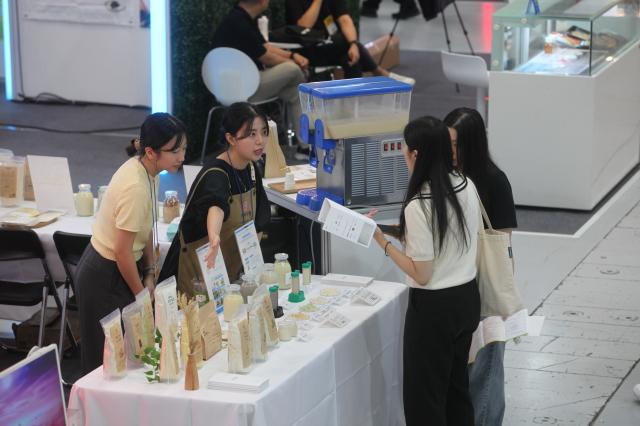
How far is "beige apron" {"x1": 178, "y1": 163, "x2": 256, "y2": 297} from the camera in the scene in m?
4.48

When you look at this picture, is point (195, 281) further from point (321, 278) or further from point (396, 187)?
point (396, 187)

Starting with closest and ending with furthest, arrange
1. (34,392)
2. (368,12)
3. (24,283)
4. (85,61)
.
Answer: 1. (34,392)
2. (24,283)
3. (85,61)
4. (368,12)

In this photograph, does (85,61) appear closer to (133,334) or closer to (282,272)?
(282,272)

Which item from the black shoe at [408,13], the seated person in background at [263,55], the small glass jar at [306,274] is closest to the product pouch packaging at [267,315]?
the small glass jar at [306,274]

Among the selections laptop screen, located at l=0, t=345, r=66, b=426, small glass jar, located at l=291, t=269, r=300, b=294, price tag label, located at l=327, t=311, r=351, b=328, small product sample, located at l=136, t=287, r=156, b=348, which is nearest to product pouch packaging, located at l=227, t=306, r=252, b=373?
small product sample, located at l=136, t=287, r=156, b=348

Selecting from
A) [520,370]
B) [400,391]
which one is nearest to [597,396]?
[520,370]

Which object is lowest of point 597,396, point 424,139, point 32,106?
A: point 597,396

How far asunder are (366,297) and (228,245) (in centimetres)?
63

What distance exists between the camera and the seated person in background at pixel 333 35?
930cm

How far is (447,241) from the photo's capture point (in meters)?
3.86

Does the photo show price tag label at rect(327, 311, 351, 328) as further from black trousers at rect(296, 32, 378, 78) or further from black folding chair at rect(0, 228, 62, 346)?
black trousers at rect(296, 32, 378, 78)

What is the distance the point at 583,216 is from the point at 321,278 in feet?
11.4

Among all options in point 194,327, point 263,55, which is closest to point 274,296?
point 194,327

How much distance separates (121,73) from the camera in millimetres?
10320
